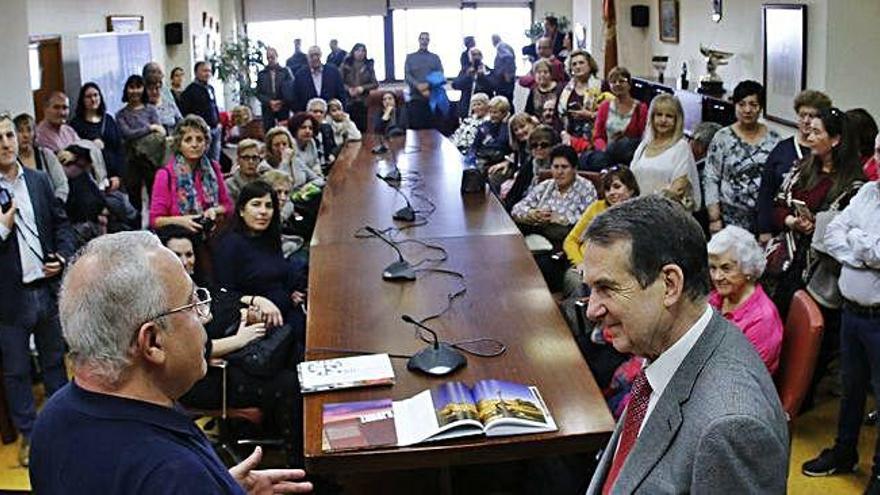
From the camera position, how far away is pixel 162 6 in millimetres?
11391

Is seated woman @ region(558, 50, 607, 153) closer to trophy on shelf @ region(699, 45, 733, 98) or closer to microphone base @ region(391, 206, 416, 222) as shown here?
trophy on shelf @ region(699, 45, 733, 98)

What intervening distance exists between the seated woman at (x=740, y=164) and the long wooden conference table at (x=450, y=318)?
1.07 metres

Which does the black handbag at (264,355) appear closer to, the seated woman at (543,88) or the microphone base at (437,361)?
the microphone base at (437,361)

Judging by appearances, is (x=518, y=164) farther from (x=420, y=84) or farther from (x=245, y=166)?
(x=420, y=84)

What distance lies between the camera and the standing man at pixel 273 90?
11.2m

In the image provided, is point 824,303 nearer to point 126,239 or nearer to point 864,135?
point 864,135

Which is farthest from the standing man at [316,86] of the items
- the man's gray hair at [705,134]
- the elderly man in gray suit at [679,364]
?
the elderly man in gray suit at [679,364]

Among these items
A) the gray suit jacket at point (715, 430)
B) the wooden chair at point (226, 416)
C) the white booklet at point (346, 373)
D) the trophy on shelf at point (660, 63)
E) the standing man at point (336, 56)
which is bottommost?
the wooden chair at point (226, 416)

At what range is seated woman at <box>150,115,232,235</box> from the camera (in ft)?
16.8

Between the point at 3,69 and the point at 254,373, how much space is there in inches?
130

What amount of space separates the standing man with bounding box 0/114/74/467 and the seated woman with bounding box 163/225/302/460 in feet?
2.24

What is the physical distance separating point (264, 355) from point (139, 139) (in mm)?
3921

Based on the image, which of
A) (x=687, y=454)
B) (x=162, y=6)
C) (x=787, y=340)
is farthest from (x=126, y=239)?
(x=162, y=6)

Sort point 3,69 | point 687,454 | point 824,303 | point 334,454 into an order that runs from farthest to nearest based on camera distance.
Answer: point 3,69
point 824,303
point 334,454
point 687,454
